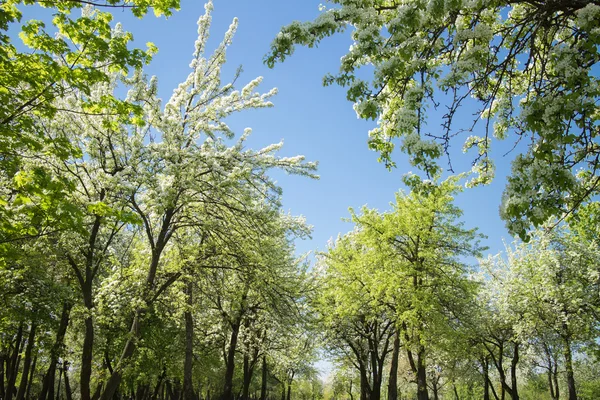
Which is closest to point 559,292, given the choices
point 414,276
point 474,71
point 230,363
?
point 414,276

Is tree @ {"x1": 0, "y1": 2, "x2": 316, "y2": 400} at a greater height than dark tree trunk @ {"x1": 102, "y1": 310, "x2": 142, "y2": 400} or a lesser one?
greater

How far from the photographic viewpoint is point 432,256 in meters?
17.3

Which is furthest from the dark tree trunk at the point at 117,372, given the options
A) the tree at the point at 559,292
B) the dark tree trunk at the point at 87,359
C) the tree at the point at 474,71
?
the tree at the point at 559,292

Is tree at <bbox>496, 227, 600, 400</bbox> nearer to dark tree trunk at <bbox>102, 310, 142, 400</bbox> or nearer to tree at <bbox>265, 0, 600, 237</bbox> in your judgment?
tree at <bbox>265, 0, 600, 237</bbox>

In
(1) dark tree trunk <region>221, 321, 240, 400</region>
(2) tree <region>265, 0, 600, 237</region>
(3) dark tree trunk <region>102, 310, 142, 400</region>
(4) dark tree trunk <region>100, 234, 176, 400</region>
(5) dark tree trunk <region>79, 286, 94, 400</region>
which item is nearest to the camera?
(2) tree <region>265, 0, 600, 237</region>

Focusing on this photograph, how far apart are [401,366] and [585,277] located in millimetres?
27587

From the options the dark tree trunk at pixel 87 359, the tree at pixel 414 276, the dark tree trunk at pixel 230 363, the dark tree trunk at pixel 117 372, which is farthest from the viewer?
the dark tree trunk at pixel 230 363

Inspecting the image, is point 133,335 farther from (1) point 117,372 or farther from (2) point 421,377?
(2) point 421,377

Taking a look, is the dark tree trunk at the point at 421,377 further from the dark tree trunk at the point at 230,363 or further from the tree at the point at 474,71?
the tree at the point at 474,71

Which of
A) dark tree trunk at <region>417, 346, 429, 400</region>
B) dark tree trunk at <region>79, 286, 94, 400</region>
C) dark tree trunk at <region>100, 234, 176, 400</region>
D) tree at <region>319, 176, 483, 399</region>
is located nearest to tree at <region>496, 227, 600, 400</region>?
tree at <region>319, 176, 483, 399</region>

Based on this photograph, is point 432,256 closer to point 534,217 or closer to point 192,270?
point 192,270

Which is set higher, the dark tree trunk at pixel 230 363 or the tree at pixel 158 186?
the tree at pixel 158 186

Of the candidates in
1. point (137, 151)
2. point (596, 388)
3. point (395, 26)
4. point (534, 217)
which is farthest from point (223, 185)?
point (596, 388)

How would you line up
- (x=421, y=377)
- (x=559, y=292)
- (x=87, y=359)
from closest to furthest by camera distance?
(x=87, y=359), (x=421, y=377), (x=559, y=292)
